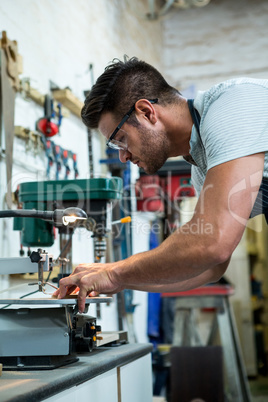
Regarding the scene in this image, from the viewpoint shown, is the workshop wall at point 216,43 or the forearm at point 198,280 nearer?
the forearm at point 198,280

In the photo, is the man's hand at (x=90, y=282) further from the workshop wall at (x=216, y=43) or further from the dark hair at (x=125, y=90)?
the workshop wall at (x=216, y=43)

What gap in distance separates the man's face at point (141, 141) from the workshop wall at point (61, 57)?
754 mm

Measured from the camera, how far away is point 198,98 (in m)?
1.53

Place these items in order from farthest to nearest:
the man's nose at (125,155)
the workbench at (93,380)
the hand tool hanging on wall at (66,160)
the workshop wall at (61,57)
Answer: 1. the hand tool hanging on wall at (66,160)
2. the workshop wall at (61,57)
3. the man's nose at (125,155)
4. the workbench at (93,380)

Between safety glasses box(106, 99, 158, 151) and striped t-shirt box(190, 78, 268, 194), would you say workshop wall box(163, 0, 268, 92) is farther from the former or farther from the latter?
striped t-shirt box(190, 78, 268, 194)

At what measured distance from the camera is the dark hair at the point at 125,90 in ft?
5.39

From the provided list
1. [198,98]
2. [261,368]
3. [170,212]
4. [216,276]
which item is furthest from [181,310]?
[261,368]

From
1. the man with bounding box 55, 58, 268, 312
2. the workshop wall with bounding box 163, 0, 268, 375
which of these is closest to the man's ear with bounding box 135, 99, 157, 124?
the man with bounding box 55, 58, 268, 312

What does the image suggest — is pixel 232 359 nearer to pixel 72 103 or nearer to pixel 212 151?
pixel 72 103

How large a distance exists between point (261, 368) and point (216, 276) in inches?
194

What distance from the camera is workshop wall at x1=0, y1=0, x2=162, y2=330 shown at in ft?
7.94

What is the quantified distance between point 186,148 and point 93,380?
0.79m

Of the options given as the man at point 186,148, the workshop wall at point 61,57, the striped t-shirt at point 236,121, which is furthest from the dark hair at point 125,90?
the workshop wall at point 61,57

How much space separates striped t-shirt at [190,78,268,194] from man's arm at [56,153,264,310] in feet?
0.10
